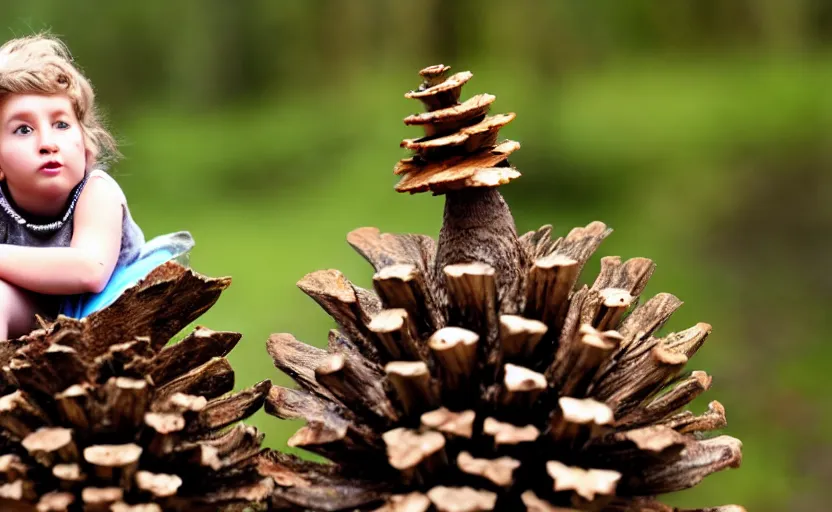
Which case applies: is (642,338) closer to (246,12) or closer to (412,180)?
(412,180)

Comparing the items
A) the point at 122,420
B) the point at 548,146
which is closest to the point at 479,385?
the point at 122,420

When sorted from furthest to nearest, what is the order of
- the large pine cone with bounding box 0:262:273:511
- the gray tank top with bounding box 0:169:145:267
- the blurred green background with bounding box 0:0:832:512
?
the blurred green background with bounding box 0:0:832:512 < the gray tank top with bounding box 0:169:145:267 < the large pine cone with bounding box 0:262:273:511

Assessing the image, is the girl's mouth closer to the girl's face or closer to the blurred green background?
the girl's face

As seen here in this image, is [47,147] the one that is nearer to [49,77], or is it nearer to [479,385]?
[49,77]

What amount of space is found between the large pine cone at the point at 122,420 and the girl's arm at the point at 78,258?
0.05 meters

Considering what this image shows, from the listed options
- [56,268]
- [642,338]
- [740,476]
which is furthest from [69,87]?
[740,476]

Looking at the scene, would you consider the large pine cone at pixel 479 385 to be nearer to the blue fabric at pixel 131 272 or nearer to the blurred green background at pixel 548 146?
the blue fabric at pixel 131 272

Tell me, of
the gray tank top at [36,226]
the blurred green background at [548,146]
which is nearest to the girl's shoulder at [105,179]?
the gray tank top at [36,226]

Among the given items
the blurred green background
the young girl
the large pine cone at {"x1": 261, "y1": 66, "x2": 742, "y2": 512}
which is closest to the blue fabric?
the young girl

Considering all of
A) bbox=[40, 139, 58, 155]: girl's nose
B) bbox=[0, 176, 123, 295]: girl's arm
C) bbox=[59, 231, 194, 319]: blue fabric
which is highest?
bbox=[40, 139, 58, 155]: girl's nose

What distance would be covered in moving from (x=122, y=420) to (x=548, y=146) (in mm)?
649

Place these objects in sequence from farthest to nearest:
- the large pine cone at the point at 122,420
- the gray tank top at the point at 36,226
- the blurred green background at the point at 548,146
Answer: the blurred green background at the point at 548,146, the gray tank top at the point at 36,226, the large pine cone at the point at 122,420

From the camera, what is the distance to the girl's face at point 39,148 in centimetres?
45

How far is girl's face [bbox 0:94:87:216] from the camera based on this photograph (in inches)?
17.8
